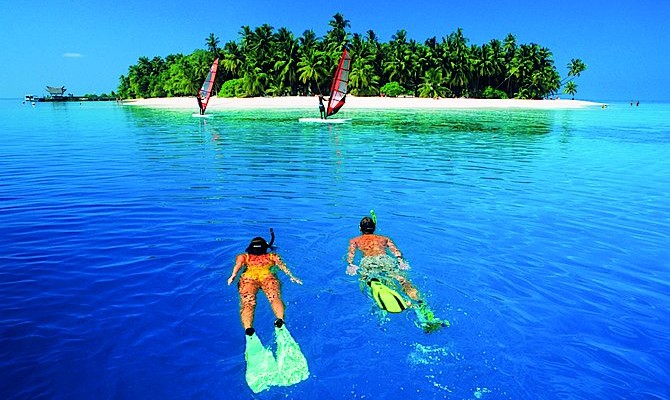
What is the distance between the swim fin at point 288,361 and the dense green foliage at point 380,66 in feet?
290

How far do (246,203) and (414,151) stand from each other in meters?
15.1

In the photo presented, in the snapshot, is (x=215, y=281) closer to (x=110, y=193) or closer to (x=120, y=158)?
(x=110, y=193)

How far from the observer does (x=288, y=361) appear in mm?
5484

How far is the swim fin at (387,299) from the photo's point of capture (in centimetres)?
639

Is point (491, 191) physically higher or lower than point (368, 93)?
lower

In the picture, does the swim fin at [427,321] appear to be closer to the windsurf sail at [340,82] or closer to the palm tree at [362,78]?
the windsurf sail at [340,82]

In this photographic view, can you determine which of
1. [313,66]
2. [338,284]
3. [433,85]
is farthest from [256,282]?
[433,85]

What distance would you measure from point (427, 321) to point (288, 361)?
2.19 m

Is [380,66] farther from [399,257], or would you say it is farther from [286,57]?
[399,257]

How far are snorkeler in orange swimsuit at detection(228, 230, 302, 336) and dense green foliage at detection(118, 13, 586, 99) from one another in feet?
283

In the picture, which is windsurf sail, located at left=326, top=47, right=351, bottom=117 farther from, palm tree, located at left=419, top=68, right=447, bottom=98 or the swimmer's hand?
palm tree, located at left=419, top=68, right=447, bottom=98

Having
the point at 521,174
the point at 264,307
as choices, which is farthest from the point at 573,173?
the point at 264,307

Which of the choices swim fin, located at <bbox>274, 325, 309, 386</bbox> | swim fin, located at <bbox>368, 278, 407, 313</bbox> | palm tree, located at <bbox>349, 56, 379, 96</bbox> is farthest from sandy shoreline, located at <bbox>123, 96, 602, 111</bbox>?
swim fin, located at <bbox>274, 325, 309, 386</bbox>

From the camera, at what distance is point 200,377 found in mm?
5391
